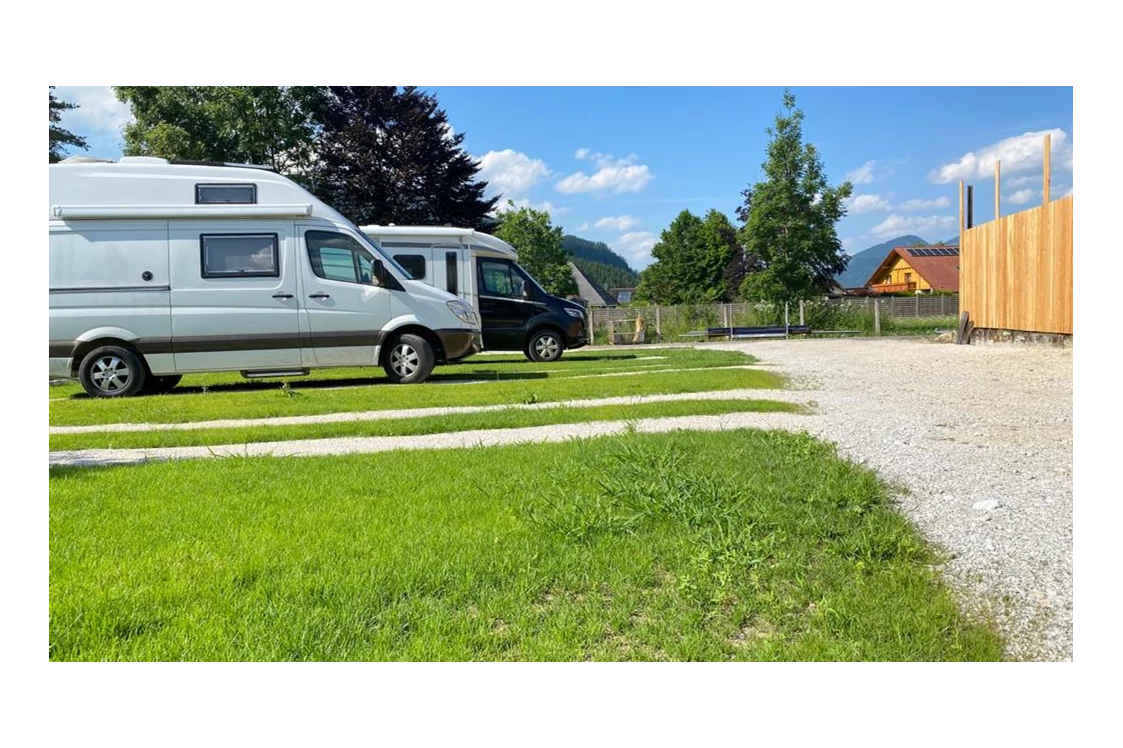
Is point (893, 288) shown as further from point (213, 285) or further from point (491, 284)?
point (213, 285)

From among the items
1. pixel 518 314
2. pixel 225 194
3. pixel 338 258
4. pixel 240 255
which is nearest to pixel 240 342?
pixel 240 255

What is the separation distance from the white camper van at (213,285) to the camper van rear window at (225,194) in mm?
16

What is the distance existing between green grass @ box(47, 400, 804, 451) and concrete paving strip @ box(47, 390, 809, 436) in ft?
0.81

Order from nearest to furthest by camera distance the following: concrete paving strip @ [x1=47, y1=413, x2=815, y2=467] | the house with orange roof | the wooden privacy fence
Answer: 1. concrete paving strip @ [x1=47, y1=413, x2=815, y2=467]
2. the wooden privacy fence
3. the house with orange roof

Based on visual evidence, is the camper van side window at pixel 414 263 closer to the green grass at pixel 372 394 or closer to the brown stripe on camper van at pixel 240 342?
the green grass at pixel 372 394

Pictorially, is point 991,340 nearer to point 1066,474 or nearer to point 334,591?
point 1066,474

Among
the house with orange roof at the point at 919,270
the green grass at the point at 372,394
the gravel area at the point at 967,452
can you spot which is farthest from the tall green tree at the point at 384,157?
the house with orange roof at the point at 919,270

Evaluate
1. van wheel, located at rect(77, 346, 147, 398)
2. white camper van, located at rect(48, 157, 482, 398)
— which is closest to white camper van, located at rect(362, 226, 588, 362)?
white camper van, located at rect(48, 157, 482, 398)

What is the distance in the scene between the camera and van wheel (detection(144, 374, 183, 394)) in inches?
471

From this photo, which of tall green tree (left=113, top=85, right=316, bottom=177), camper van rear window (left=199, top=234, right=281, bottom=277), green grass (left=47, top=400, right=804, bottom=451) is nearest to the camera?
green grass (left=47, top=400, right=804, bottom=451)

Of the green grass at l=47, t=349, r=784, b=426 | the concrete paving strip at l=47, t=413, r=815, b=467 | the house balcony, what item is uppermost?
the house balcony

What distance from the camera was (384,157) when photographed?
34000mm

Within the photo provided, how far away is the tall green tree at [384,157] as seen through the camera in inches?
1320

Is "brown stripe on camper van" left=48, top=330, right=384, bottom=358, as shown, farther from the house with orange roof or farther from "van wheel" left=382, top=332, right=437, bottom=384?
the house with orange roof
